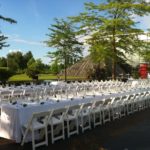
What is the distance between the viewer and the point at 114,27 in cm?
2780

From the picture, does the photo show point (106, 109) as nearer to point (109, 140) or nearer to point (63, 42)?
point (109, 140)

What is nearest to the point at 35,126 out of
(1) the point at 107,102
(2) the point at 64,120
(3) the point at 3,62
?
(2) the point at 64,120

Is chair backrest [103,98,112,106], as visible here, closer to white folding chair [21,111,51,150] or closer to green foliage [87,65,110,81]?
white folding chair [21,111,51,150]

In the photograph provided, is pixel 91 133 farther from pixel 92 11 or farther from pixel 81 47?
pixel 81 47

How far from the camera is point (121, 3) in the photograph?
2823 cm

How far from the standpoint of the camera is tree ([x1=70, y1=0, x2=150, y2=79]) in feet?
90.8

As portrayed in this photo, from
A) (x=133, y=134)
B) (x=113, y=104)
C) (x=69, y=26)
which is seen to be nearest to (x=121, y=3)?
(x=69, y=26)

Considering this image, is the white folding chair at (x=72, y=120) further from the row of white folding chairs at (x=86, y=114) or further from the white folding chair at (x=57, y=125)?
the white folding chair at (x=57, y=125)

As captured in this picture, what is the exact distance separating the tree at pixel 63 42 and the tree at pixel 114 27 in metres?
9.04

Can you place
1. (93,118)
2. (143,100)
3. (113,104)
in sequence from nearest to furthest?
(93,118) → (113,104) → (143,100)

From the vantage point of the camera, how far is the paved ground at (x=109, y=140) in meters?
8.72

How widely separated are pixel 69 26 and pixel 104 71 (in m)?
6.10

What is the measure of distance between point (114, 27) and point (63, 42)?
11.5 metres

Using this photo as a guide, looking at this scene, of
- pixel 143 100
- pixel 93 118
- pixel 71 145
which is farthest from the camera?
pixel 143 100
